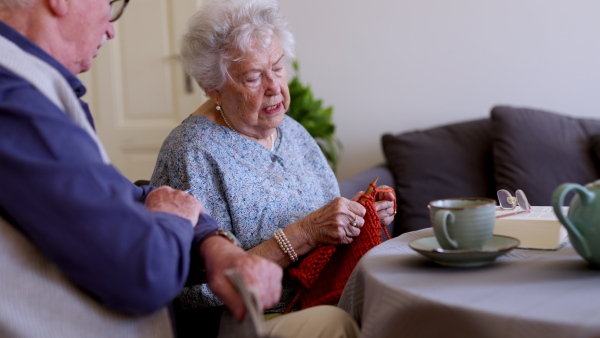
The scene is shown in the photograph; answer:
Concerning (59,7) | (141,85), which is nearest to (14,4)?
(59,7)

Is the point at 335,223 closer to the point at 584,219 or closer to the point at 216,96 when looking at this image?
the point at 216,96

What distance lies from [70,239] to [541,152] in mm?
2155

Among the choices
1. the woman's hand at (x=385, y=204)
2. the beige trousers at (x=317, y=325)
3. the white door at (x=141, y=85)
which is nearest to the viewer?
the beige trousers at (x=317, y=325)

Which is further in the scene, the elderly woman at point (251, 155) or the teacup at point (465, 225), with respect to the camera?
the elderly woman at point (251, 155)

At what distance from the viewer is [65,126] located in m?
1.03

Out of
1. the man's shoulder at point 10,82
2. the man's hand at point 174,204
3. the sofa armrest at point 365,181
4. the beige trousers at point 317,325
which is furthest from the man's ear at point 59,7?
the sofa armrest at point 365,181

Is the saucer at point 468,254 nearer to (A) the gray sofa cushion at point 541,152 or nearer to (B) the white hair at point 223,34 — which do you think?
(B) the white hair at point 223,34

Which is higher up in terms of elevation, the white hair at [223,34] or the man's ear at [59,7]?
the man's ear at [59,7]

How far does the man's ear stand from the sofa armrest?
1432 millimetres

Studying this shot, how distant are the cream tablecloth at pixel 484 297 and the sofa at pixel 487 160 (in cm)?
136

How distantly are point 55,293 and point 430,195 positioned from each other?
202 cm

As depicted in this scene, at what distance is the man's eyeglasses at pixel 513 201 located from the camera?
1520 millimetres

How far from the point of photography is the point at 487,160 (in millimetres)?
2871

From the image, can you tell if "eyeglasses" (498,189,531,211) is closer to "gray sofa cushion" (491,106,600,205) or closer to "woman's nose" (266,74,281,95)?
"woman's nose" (266,74,281,95)
